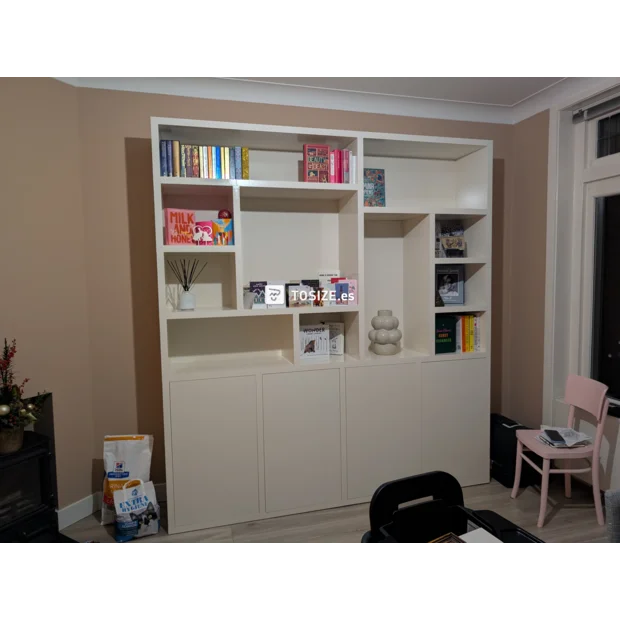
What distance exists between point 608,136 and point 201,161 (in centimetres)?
250

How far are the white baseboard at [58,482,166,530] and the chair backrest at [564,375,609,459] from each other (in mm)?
2636

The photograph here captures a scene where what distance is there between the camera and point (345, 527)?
103 inches

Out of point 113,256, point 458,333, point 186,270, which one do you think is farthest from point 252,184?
point 458,333

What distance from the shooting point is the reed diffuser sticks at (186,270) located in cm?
280

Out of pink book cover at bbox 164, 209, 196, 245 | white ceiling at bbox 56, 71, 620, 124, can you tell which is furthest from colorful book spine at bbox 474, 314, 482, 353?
pink book cover at bbox 164, 209, 196, 245

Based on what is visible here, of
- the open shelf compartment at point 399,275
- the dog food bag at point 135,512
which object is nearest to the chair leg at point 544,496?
the open shelf compartment at point 399,275

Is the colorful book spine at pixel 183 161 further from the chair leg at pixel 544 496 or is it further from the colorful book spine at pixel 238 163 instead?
the chair leg at pixel 544 496

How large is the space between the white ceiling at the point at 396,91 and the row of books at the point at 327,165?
1.31 ft

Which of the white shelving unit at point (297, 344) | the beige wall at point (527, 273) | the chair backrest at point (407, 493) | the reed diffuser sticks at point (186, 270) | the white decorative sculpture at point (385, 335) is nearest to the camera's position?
the chair backrest at point (407, 493)

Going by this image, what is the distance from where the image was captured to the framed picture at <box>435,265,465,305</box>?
310 cm

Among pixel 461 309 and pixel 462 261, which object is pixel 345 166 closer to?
pixel 462 261

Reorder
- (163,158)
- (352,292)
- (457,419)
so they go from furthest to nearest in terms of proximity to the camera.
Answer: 1. (457,419)
2. (352,292)
3. (163,158)

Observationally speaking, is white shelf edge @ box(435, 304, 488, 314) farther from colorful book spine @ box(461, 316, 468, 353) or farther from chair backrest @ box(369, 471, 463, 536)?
chair backrest @ box(369, 471, 463, 536)
